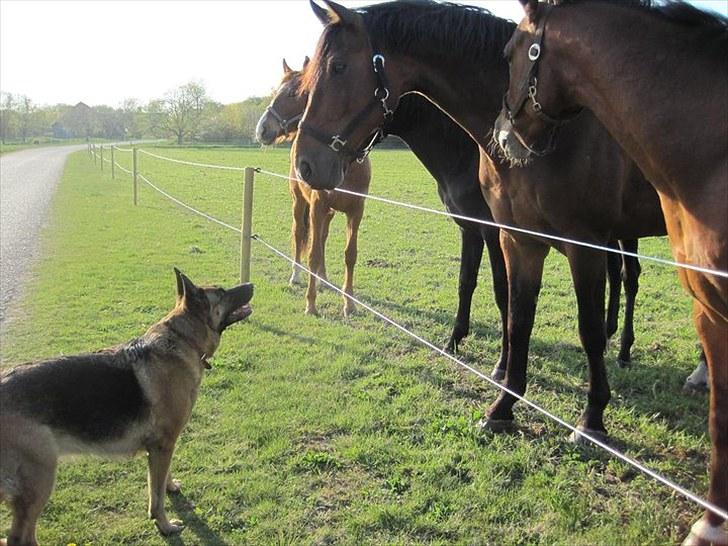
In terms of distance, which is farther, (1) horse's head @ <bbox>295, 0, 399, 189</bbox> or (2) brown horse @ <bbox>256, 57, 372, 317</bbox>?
(2) brown horse @ <bbox>256, 57, 372, 317</bbox>

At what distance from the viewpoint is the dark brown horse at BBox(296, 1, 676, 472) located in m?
3.52

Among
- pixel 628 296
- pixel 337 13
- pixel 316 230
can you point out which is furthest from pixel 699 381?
pixel 316 230

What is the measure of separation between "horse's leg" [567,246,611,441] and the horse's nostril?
1.68m

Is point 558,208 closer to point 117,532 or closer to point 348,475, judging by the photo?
point 348,475

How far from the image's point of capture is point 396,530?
3.09 metres

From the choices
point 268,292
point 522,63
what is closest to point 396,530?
point 522,63

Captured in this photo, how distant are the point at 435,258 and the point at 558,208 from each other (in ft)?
21.7

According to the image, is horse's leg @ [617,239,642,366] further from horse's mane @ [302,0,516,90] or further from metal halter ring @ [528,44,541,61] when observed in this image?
metal halter ring @ [528,44,541,61]

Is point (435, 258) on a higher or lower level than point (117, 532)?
higher

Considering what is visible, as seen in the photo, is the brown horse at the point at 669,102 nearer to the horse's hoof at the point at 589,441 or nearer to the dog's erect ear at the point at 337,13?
the horse's hoof at the point at 589,441

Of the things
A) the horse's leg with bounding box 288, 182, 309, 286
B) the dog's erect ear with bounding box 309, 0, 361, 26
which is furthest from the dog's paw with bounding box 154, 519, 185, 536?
the horse's leg with bounding box 288, 182, 309, 286

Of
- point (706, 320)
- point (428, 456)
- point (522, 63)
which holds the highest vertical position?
point (522, 63)

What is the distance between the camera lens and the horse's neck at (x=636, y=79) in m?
2.27

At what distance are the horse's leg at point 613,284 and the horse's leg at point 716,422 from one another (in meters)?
3.11
